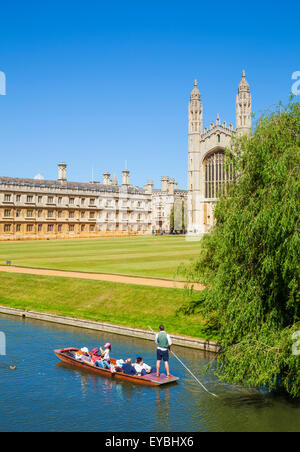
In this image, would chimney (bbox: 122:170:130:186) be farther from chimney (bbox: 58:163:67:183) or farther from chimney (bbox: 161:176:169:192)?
chimney (bbox: 58:163:67:183)

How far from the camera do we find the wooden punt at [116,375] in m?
15.2

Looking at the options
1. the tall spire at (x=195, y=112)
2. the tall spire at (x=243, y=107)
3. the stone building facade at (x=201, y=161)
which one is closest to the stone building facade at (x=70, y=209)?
the stone building facade at (x=201, y=161)

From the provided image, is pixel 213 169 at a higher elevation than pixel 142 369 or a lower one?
higher

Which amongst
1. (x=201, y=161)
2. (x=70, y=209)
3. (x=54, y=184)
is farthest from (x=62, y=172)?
(x=201, y=161)

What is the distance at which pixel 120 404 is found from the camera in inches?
539

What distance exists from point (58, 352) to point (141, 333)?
4.69 meters

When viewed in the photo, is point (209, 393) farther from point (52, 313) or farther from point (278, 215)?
point (52, 313)

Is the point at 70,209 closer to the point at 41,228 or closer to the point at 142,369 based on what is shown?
the point at 41,228

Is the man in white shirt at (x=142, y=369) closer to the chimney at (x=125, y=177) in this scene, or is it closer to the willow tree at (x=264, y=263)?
the willow tree at (x=264, y=263)

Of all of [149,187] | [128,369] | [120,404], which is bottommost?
[120,404]

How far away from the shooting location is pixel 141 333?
69.8ft

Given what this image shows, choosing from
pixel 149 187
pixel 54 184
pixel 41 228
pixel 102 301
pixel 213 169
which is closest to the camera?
pixel 102 301

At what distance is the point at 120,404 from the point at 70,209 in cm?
7704

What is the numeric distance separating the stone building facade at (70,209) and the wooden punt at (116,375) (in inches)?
2450
